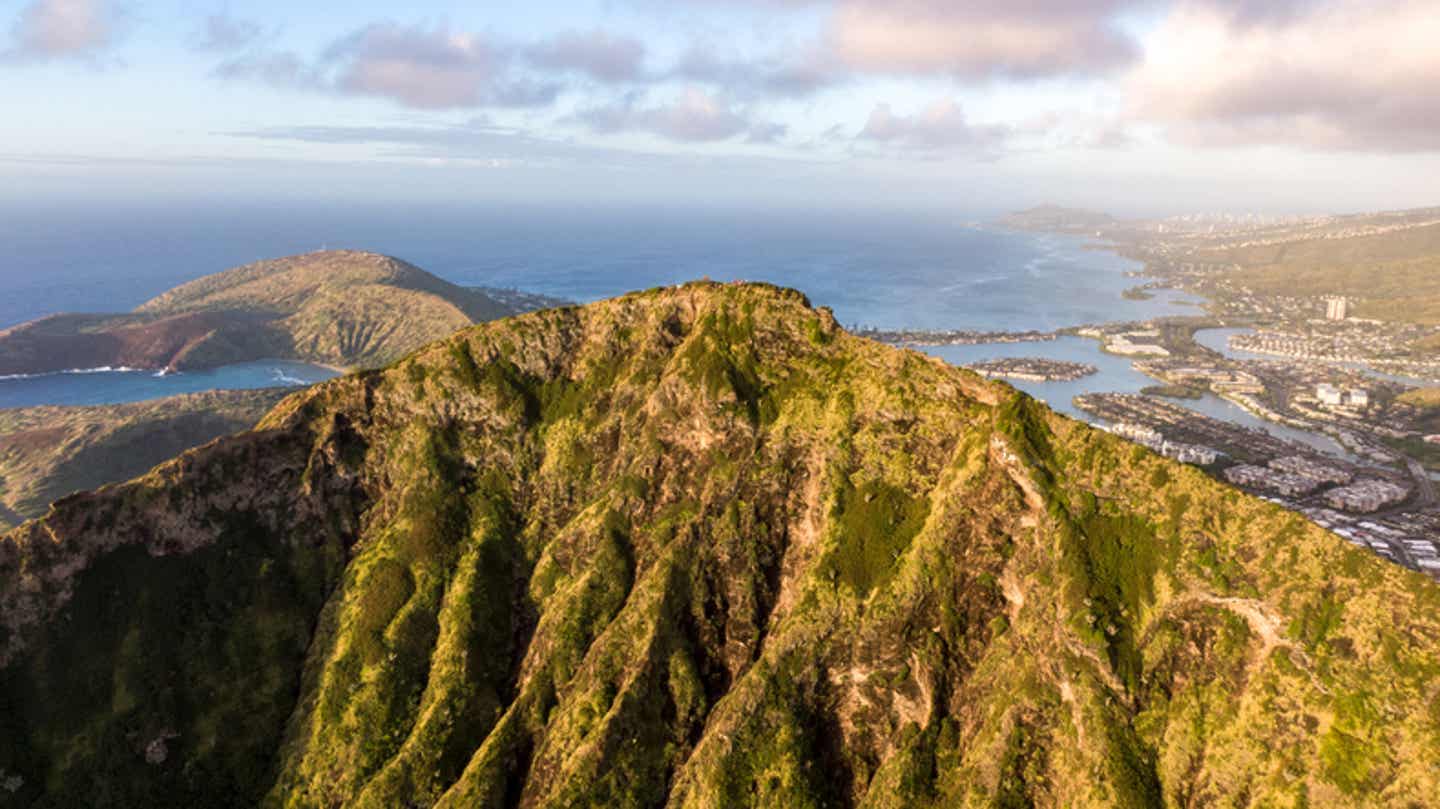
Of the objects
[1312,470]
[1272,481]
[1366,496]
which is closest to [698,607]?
[1272,481]

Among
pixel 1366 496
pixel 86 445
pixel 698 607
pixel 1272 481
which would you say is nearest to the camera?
pixel 698 607

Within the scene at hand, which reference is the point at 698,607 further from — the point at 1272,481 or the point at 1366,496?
the point at 1366,496

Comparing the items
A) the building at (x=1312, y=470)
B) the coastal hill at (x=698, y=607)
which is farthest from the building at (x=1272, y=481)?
the coastal hill at (x=698, y=607)

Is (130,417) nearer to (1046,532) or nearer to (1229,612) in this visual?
(1046,532)

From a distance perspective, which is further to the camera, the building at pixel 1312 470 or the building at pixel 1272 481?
the building at pixel 1312 470

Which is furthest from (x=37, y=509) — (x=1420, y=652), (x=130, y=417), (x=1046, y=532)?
(x=1420, y=652)

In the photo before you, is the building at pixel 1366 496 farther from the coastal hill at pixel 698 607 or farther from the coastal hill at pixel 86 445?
the coastal hill at pixel 86 445

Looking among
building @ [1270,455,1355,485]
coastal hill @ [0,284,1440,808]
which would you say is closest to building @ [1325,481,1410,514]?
building @ [1270,455,1355,485]
